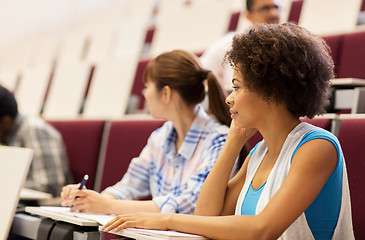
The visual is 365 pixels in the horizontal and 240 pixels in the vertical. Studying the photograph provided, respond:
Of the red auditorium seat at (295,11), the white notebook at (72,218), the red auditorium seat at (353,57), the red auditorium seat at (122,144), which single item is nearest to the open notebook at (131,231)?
the white notebook at (72,218)

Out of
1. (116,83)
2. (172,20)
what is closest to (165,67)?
(116,83)

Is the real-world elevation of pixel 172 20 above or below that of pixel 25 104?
above

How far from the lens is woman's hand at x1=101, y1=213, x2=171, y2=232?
0.37 metres

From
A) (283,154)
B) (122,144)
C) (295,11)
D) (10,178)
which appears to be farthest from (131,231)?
(295,11)

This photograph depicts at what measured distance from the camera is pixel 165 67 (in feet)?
1.87

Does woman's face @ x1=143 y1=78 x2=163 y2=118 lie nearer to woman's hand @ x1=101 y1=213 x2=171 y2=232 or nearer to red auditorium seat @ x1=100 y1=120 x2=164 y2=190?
red auditorium seat @ x1=100 y1=120 x2=164 y2=190

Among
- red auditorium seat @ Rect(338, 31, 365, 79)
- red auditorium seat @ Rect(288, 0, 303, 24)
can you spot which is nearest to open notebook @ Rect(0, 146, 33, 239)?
red auditorium seat @ Rect(338, 31, 365, 79)

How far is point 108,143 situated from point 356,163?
416 millimetres

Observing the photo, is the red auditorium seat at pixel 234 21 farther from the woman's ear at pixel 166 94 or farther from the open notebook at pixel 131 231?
the open notebook at pixel 131 231

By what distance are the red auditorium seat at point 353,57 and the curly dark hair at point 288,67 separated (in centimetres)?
39

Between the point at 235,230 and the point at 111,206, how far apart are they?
0.20 meters

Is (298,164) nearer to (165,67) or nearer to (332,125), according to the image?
(332,125)

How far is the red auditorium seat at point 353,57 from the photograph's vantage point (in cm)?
75

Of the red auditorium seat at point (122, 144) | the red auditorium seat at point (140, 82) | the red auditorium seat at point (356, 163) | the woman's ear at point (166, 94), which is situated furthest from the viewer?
the red auditorium seat at point (140, 82)
